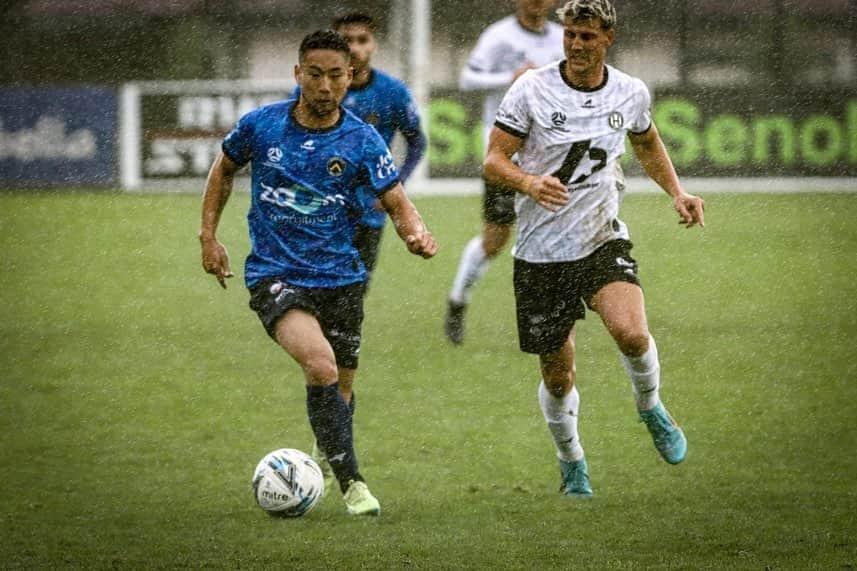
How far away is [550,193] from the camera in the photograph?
570 centimetres

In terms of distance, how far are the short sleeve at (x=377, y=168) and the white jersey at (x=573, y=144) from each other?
1.56 feet

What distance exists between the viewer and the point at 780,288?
492 inches

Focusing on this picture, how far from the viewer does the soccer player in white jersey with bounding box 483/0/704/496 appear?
19.6ft

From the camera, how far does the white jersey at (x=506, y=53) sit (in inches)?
412

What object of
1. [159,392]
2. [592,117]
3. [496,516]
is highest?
[592,117]

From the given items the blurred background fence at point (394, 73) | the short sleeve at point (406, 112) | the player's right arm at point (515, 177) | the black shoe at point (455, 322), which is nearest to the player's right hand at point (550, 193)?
the player's right arm at point (515, 177)

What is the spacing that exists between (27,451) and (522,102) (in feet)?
9.15

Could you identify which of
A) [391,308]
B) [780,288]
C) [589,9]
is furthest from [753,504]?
[780,288]

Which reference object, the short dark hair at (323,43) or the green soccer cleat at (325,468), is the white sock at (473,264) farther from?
the short dark hair at (323,43)

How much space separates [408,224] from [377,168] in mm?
272

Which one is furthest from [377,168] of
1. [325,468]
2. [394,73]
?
[394,73]

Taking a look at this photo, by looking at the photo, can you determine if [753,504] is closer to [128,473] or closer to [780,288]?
[128,473]

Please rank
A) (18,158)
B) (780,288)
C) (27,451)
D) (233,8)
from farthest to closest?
(233,8) < (18,158) < (780,288) < (27,451)

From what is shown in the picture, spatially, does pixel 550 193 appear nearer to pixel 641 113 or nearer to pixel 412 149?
pixel 641 113
